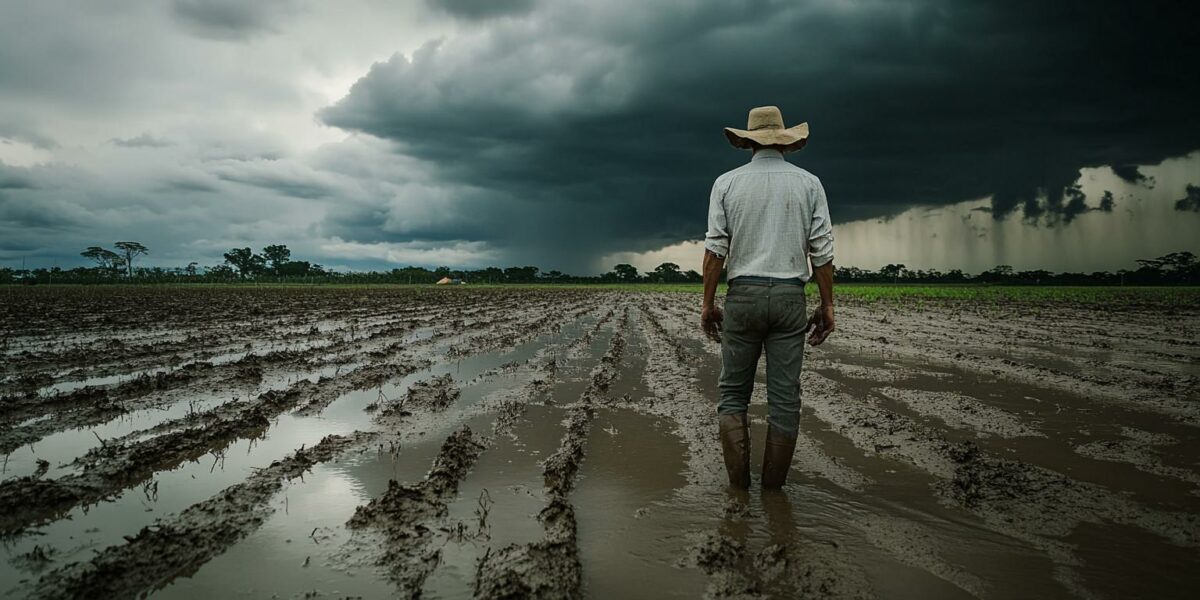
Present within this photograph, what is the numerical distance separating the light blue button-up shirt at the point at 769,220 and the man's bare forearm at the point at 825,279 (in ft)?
0.16

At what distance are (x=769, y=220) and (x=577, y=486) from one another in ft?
6.76

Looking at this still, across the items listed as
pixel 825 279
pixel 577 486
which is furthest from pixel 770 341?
pixel 577 486

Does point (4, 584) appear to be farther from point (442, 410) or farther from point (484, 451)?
point (442, 410)

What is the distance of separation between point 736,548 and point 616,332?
37.0 ft

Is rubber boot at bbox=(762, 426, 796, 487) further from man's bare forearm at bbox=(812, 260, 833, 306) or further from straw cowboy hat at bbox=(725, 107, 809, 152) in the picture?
straw cowboy hat at bbox=(725, 107, 809, 152)

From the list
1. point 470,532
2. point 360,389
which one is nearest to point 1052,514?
point 470,532

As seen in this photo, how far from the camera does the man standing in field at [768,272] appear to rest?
351 centimetres

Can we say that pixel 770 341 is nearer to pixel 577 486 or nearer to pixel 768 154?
pixel 768 154

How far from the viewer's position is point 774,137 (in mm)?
3662

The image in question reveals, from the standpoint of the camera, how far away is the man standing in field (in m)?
3.51

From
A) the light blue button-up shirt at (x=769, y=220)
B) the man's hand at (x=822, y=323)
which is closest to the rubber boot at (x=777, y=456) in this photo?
the man's hand at (x=822, y=323)

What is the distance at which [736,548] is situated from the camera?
2.74 metres

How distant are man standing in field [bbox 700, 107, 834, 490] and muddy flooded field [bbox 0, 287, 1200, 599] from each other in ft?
1.37

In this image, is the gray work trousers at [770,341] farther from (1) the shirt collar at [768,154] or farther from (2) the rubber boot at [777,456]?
(1) the shirt collar at [768,154]
